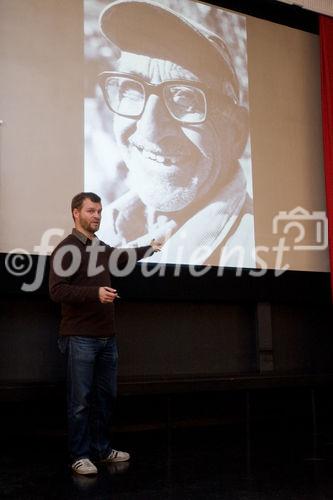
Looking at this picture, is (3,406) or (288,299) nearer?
(3,406)

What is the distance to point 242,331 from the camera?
4.61 m

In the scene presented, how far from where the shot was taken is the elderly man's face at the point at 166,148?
417 cm

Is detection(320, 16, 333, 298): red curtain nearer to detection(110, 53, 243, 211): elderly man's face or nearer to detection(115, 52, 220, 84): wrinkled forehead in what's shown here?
detection(110, 53, 243, 211): elderly man's face

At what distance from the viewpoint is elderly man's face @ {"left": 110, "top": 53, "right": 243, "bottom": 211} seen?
13.7ft

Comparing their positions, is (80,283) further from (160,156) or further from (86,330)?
(160,156)

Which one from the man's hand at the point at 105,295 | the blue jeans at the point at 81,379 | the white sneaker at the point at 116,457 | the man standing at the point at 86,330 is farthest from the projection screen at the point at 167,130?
the white sneaker at the point at 116,457

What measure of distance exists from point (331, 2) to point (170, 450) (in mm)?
3778

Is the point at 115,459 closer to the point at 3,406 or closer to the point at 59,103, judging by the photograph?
the point at 3,406

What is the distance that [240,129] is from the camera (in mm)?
4676

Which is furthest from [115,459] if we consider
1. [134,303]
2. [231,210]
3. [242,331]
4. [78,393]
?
[231,210]
